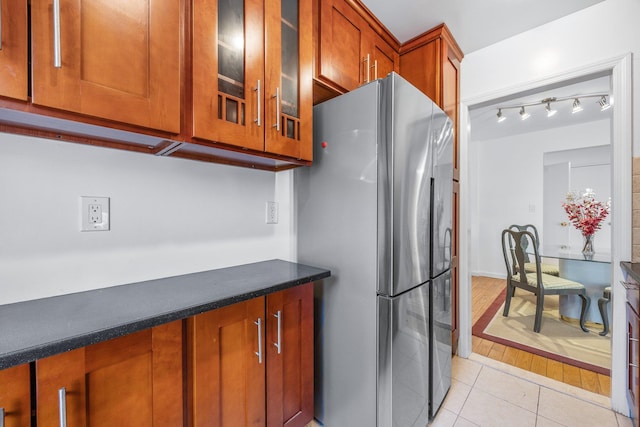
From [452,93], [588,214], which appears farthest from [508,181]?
[452,93]

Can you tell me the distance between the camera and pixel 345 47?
5.25 feet

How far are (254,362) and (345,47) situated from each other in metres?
1.72

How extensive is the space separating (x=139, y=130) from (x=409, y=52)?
201 cm

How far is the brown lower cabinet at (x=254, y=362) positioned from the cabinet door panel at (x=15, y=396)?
1.22 feet

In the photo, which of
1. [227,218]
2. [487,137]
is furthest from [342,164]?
[487,137]

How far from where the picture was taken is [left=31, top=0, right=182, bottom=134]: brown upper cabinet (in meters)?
0.66

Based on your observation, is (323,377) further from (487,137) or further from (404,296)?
(487,137)

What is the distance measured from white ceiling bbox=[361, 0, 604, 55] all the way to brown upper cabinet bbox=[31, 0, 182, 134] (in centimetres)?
138

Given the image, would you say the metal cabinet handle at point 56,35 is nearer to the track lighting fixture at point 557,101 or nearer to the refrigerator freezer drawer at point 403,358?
the refrigerator freezer drawer at point 403,358

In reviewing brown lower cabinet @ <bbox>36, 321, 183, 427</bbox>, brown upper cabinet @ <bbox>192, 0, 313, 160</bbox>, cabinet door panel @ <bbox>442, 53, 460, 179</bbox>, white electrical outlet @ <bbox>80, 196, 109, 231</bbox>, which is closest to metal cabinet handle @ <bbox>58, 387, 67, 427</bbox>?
brown lower cabinet @ <bbox>36, 321, 183, 427</bbox>

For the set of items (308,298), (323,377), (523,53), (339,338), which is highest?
(523,53)

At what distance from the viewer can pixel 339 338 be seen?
1373 mm

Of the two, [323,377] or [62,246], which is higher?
[62,246]

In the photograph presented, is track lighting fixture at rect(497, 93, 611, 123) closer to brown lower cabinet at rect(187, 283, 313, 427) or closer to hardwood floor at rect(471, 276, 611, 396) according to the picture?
hardwood floor at rect(471, 276, 611, 396)
